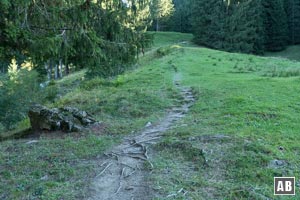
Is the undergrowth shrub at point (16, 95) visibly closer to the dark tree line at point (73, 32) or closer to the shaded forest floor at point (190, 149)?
the shaded forest floor at point (190, 149)

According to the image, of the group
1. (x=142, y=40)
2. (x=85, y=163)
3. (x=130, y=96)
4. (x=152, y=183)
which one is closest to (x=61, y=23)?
(x=142, y=40)

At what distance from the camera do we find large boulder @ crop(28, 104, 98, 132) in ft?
31.1

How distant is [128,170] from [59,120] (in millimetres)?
3993

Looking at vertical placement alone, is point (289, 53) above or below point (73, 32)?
above

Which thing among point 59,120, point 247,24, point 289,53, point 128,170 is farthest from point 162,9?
point 128,170

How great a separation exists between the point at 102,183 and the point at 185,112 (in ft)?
18.2

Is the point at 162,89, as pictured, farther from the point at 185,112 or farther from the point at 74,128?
the point at 74,128

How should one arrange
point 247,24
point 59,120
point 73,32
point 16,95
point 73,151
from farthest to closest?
point 247,24, point 16,95, point 59,120, point 73,151, point 73,32

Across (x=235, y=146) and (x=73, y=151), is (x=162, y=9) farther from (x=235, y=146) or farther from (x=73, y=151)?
(x=235, y=146)

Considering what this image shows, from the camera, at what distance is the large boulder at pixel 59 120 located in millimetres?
9484

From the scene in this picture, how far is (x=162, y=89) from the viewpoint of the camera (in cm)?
1542

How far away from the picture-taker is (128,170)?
6227mm

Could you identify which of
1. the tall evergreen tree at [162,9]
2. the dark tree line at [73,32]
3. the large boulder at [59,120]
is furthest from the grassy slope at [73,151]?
the tall evergreen tree at [162,9]

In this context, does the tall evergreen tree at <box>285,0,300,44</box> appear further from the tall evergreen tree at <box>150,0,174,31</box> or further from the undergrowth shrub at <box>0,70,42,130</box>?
the undergrowth shrub at <box>0,70,42,130</box>
